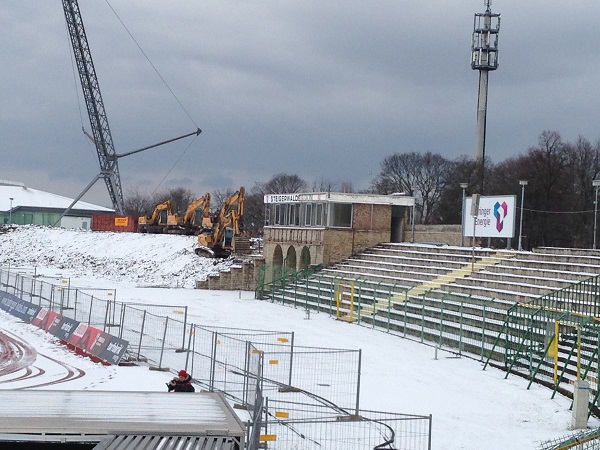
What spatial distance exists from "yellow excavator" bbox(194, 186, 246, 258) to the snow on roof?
80.8 meters

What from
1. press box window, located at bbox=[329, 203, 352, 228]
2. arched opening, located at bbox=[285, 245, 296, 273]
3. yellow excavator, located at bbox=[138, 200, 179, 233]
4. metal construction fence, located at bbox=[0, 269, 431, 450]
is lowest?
metal construction fence, located at bbox=[0, 269, 431, 450]

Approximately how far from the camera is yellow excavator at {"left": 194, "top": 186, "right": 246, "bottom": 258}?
59.5 m

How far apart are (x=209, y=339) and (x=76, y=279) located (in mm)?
31718

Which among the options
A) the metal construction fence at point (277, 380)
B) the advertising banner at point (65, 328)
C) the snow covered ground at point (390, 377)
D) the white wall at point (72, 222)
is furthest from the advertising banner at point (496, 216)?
the white wall at point (72, 222)

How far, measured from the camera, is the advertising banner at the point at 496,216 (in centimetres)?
3909

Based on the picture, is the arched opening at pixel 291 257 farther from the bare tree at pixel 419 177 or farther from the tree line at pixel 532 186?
the bare tree at pixel 419 177

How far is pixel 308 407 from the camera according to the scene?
56.0 ft

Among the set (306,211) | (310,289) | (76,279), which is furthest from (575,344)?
(76,279)

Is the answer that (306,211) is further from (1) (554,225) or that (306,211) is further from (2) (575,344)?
(2) (575,344)

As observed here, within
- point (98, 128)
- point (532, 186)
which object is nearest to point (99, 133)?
point (98, 128)

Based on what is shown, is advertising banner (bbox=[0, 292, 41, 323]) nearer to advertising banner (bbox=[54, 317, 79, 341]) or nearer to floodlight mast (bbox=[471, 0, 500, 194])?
advertising banner (bbox=[54, 317, 79, 341])

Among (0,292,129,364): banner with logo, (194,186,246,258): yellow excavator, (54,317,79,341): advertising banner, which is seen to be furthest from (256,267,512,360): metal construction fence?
(194,186,246,258): yellow excavator

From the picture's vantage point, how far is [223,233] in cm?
5944

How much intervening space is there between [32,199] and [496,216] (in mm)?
119685
